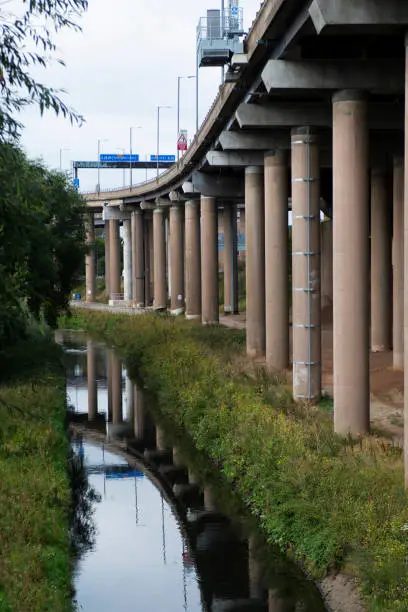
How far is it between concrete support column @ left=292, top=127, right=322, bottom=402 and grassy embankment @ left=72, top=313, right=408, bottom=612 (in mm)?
944

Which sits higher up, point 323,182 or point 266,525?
point 323,182

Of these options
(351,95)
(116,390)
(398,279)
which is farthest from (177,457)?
(116,390)

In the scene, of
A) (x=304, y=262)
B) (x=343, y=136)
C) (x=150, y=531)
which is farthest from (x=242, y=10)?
(x=150, y=531)

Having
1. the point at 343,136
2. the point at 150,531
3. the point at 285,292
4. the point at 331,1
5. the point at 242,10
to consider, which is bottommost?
the point at 150,531

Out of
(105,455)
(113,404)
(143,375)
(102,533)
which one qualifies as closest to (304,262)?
(105,455)

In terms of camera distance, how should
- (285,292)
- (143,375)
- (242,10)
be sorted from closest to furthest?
(285,292), (143,375), (242,10)

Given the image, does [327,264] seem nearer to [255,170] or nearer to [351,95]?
[255,170]

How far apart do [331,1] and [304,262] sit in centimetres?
955

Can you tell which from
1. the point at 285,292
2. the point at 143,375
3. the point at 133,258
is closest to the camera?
the point at 285,292

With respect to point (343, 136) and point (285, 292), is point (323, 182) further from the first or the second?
point (343, 136)

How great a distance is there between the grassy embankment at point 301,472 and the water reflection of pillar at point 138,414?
0.81 metres

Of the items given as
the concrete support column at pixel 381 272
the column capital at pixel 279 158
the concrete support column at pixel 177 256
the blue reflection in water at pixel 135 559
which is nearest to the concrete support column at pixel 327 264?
the concrete support column at pixel 177 256

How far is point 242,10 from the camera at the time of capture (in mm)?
43375

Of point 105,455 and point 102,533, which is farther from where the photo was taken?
point 105,455
